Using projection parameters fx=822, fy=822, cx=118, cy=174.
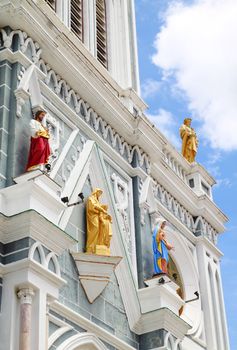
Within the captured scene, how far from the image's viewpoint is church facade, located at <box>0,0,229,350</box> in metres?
11.1

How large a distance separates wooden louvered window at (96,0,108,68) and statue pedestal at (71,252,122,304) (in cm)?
619

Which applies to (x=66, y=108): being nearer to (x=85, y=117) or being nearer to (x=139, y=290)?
(x=85, y=117)

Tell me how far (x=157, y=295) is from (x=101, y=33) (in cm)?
694

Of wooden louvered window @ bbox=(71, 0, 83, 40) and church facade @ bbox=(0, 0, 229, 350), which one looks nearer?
church facade @ bbox=(0, 0, 229, 350)

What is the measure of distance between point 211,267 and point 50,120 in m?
6.54

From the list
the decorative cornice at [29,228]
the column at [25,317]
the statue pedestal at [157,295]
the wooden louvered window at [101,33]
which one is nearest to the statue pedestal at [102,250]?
the statue pedestal at [157,295]

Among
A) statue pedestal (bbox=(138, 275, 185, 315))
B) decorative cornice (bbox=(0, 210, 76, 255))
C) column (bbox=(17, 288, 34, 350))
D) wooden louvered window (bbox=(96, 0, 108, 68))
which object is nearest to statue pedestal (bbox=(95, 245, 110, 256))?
statue pedestal (bbox=(138, 275, 185, 315))

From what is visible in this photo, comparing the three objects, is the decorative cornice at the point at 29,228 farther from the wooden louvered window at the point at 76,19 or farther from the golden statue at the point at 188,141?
the golden statue at the point at 188,141

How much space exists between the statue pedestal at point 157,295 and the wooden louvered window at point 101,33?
5580 millimetres

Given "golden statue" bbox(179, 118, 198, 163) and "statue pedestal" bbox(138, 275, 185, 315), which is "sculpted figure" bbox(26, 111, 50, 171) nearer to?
"statue pedestal" bbox(138, 275, 185, 315)

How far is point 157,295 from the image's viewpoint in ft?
45.8

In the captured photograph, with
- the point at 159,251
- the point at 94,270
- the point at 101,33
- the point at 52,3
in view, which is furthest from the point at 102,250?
the point at 101,33

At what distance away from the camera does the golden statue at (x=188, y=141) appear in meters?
19.7

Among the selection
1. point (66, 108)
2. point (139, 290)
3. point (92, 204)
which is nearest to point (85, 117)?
point (66, 108)
